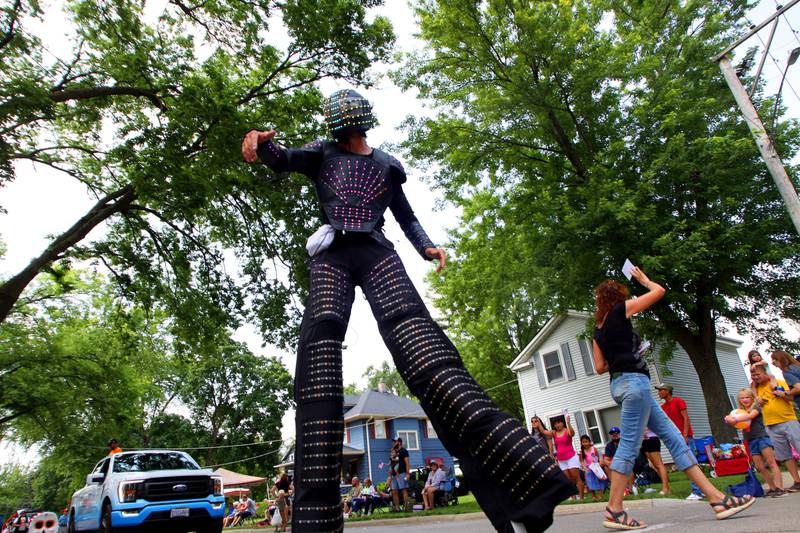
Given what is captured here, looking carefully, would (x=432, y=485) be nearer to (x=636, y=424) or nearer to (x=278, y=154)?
(x=636, y=424)

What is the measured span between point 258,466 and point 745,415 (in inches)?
2089

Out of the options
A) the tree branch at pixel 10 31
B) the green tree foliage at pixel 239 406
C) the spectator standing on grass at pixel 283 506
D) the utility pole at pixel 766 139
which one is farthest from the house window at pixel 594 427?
the green tree foliage at pixel 239 406

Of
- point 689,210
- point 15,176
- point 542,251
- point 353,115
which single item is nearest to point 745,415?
point 353,115

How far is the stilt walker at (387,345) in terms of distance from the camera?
1655 millimetres

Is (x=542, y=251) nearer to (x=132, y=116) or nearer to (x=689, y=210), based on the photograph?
(x=689, y=210)

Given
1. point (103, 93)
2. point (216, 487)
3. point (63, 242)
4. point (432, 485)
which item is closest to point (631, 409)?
point (216, 487)

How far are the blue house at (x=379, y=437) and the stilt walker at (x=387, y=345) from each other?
40422 mm

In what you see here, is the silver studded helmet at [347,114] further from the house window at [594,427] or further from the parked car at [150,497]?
the house window at [594,427]

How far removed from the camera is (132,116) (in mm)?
14305

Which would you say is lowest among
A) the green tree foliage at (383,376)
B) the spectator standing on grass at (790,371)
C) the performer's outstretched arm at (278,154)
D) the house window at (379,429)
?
the spectator standing on grass at (790,371)

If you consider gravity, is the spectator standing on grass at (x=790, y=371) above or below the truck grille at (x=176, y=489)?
above

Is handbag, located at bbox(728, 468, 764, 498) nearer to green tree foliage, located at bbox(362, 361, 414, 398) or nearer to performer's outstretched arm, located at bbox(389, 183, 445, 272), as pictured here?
performer's outstretched arm, located at bbox(389, 183, 445, 272)

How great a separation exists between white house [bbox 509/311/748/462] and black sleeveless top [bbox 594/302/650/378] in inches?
864

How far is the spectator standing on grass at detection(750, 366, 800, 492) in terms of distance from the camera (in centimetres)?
686
